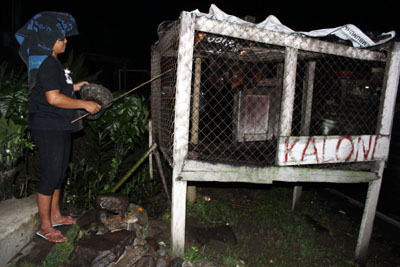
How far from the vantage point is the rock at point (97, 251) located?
2.30m

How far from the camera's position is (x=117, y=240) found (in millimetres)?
2490

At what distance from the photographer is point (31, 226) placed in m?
2.63

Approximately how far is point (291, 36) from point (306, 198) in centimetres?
369

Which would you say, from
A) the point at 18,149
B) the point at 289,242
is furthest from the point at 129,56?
the point at 289,242

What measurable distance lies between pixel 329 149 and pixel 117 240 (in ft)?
8.15

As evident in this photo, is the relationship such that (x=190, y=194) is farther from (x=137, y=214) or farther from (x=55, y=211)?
(x=55, y=211)

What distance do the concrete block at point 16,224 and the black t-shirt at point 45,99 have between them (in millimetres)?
946

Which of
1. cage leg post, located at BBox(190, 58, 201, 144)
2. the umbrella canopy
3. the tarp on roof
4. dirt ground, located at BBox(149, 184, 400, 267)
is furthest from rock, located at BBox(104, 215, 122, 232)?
the tarp on roof

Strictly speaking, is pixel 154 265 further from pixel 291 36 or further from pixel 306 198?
pixel 306 198

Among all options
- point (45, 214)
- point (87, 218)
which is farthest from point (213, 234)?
point (45, 214)

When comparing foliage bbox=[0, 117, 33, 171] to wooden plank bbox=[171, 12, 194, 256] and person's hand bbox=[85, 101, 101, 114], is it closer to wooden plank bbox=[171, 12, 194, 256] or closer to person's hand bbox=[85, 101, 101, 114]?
person's hand bbox=[85, 101, 101, 114]

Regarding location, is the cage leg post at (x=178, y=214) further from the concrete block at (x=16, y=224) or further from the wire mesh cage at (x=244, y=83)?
the concrete block at (x=16, y=224)

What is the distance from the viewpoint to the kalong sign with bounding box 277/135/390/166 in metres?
2.66

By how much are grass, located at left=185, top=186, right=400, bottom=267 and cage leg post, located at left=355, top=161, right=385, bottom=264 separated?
0.16m
